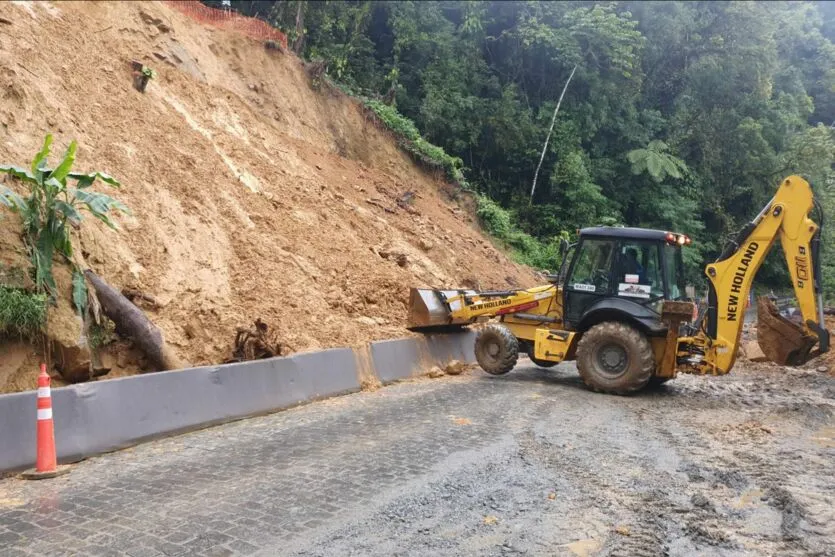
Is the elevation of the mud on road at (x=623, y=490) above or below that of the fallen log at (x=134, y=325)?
below

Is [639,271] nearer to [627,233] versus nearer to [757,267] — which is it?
[627,233]

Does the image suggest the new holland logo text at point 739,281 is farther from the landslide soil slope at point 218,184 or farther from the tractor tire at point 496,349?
the landslide soil slope at point 218,184

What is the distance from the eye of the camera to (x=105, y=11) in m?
14.5

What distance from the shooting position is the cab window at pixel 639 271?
10.5 m

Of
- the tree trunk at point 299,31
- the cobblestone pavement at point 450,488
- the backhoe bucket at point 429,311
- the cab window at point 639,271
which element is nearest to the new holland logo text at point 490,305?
the backhoe bucket at point 429,311

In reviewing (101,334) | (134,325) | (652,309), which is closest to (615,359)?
(652,309)

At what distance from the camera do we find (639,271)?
1066 cm

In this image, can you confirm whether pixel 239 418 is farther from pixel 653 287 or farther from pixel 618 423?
pixel 653 287

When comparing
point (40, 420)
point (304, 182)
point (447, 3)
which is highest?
point (447, 3)

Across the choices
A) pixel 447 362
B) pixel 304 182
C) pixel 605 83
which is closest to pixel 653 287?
pixel 447 362

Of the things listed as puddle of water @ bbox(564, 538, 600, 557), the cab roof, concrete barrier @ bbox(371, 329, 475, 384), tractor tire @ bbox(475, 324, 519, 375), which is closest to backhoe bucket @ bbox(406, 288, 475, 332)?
concrete barrier @ bbox(371, 329, 475, 384)

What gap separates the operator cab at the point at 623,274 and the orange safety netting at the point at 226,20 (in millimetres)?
11691

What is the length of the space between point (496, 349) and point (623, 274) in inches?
100

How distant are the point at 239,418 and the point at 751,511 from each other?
5.50 meters
